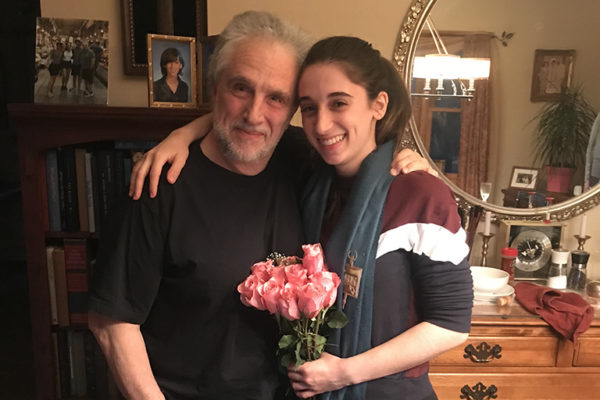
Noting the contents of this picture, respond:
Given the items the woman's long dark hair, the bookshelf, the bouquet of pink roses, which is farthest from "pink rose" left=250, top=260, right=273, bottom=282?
the bookshelf

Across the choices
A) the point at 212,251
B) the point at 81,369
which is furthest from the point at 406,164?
the point at 81,369

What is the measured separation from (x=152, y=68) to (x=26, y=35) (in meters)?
3.97

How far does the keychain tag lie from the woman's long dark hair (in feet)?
1.08

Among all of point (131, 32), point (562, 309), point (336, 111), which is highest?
point (131, 32)

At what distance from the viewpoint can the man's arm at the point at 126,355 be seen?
1.15 m

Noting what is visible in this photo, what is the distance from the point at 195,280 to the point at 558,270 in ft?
5.67

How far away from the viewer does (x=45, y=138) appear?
166cm

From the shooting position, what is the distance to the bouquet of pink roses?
103 centimetres

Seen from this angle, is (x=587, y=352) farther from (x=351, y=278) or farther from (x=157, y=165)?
(x=157, y=165)

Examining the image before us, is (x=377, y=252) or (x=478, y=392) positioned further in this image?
(x=478, y=392)

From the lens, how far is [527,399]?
1854 millimetres

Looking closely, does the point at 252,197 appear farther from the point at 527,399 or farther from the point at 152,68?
the point at 527,399

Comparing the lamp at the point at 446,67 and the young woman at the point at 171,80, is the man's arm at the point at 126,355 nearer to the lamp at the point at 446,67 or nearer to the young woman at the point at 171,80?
the young woman at the point at 171,80

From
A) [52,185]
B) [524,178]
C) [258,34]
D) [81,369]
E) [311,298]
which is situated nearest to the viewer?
[311,298]
